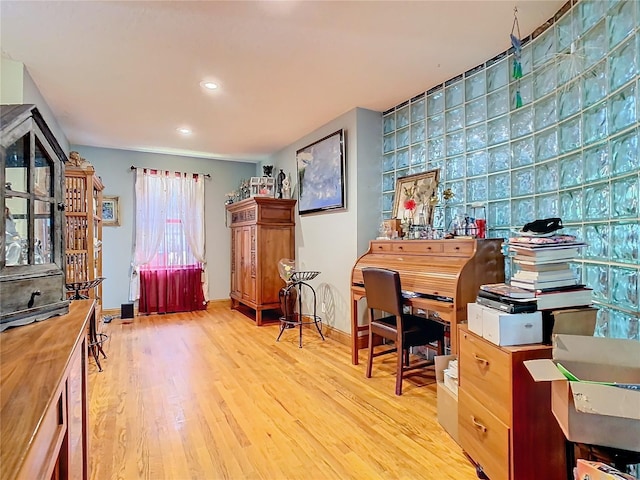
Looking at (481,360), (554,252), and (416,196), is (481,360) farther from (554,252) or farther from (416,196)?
(416,196)

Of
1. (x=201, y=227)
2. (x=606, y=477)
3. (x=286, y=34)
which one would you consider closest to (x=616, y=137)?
(x=606, y=477)

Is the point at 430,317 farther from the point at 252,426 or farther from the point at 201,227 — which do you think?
the point at 201,227

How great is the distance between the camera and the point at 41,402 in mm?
617

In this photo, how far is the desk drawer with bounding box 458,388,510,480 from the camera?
1473mm

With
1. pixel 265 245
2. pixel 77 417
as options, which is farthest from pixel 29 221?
pixel 265 245

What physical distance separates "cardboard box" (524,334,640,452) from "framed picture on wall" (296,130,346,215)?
8.72 feet

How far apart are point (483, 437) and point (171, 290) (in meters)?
4.85

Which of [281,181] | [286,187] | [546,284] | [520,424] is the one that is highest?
[281,181]

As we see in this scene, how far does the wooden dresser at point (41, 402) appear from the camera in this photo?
20.0 inches

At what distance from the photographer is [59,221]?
4.58ft

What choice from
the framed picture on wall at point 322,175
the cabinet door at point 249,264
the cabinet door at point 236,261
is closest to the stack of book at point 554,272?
the framed picture on wall at point 322,175

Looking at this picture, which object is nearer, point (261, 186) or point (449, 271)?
point (449, 271)

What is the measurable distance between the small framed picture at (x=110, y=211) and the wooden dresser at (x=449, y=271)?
4223 mm

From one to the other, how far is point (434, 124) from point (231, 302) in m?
4.25
